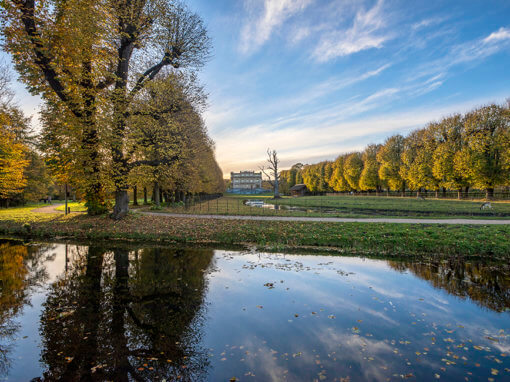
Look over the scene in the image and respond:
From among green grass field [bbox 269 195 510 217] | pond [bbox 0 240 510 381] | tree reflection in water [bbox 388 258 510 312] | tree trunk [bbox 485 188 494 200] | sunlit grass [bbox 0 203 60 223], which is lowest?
tree reflection in water [bbox 388 258 510 312]

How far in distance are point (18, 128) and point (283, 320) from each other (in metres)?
42.6

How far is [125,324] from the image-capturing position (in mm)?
4762

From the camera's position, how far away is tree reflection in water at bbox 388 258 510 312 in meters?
5.99

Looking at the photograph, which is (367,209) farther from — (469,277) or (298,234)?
(469,277)

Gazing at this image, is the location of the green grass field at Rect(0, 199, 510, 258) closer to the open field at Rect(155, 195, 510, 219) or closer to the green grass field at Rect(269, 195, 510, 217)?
the open field at Rect(155, 195, 510, 219)

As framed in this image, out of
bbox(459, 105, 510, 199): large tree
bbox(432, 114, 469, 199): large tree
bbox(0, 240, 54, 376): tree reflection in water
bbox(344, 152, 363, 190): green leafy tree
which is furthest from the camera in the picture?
bbox(344, 152, 363, 190): green leafy tree

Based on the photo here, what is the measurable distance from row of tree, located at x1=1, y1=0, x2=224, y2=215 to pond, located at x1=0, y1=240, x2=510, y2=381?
738 cm

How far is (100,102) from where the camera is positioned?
13.5 m

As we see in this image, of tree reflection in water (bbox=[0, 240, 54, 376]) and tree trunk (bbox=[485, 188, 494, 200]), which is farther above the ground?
tree trunk (bbox=[485, 188, 494, 200])

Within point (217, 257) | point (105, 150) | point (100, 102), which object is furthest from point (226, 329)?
point (105, 150)

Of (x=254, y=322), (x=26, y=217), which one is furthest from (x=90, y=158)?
(x=254, y=322)

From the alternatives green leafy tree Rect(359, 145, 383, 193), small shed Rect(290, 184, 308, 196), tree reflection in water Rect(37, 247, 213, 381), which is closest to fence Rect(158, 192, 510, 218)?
green leafy tree Rect(359, 145, 383, 193)

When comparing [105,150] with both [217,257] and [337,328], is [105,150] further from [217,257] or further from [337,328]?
[337,328]

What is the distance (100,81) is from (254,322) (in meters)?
15.7
